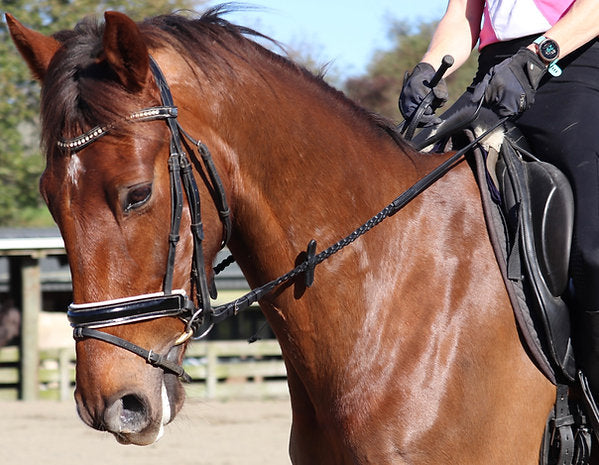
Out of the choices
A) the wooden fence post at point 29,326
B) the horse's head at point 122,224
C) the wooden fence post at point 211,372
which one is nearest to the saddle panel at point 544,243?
the horse's head at point 122,224

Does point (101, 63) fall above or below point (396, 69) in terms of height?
below

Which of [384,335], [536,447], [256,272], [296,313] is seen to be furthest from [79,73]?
[536,447]

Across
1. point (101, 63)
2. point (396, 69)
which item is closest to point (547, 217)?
point (101, 63)

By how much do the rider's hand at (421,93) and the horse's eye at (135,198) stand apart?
1231mm

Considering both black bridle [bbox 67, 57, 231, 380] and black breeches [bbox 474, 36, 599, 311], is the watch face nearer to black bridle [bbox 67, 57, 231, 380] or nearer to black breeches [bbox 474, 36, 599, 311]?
black breeches [bbox 474, 36, 599, 311]

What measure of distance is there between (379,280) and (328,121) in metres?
0.56

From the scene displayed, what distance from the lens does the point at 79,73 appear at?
7.93 ft

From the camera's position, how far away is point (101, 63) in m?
2.44

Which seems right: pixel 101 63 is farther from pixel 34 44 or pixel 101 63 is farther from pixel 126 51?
pixel 34 44

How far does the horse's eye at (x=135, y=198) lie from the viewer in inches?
91.4

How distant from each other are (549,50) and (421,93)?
0.51 meters

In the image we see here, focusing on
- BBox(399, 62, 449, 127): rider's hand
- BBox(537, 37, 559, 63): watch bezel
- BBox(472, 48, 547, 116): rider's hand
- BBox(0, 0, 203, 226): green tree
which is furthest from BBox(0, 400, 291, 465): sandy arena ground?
BBox(0, 0, 203, 226): green tree

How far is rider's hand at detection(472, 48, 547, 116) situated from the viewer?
2828 mm

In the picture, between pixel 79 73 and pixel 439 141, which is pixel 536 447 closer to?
pixel 439 141
